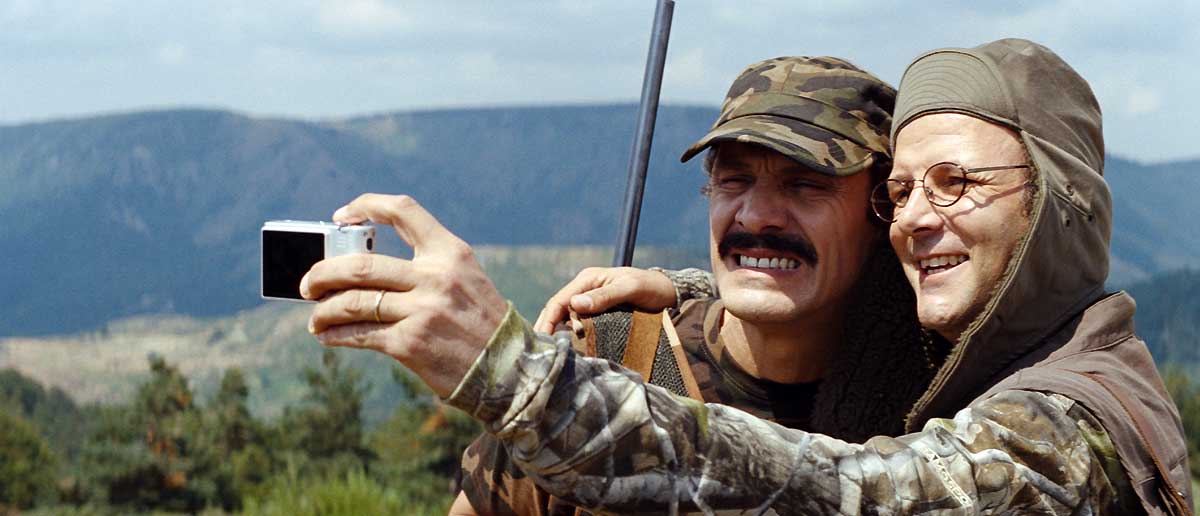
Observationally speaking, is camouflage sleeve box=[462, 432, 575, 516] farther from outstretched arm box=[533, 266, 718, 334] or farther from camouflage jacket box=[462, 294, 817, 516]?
outstretched arm box=[533, 266, 718, 334]

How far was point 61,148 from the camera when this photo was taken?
204 feet

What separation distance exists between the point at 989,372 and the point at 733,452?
3.57 feet

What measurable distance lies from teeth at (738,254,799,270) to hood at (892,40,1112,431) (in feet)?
2.13

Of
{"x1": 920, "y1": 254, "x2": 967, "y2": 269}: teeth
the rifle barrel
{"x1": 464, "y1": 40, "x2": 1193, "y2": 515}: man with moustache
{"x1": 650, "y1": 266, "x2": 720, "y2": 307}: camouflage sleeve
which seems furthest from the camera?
the rifle barrel

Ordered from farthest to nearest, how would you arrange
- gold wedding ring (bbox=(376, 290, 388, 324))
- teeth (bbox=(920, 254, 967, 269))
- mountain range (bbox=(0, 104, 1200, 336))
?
1. mountain range (bbox=(0, 104, 1200, 336))
2. teeth (bbox=(920, 254, 967, 269))
3. gold wedding ring (bbox=(376, 290, 388, 324))

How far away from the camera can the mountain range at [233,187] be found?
56.8 meters

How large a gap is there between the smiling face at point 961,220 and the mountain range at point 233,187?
163 feet

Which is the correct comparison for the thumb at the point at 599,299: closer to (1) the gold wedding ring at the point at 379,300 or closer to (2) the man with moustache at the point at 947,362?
(2) the man with moustache at the point at 947,362

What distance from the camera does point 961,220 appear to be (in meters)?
2.90

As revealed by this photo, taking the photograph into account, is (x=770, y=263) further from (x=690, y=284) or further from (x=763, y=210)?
(x=690, y=284)

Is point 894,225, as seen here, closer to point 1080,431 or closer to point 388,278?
point 1080,431

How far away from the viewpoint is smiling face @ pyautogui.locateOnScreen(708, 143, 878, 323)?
3.59m

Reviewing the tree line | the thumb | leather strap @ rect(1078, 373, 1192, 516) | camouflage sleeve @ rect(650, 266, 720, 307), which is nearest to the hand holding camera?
leather strap @ rect(1078, 373, 1192, 516)

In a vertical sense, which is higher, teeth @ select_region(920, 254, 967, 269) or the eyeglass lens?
the eyeglass lens
